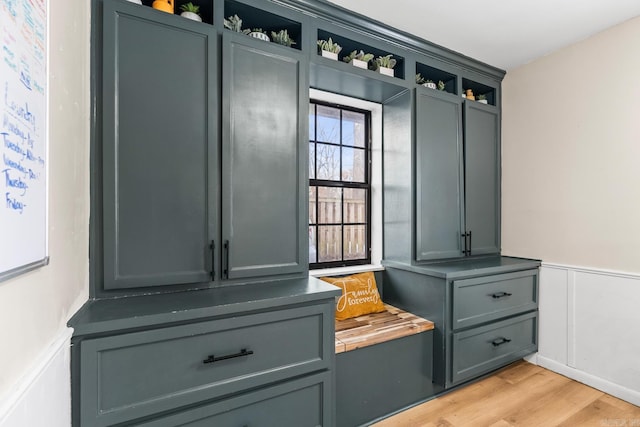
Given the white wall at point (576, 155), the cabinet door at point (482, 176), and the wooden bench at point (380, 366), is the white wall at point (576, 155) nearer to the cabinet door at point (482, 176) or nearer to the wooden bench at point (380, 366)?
the cabinet door at point (482, 176)

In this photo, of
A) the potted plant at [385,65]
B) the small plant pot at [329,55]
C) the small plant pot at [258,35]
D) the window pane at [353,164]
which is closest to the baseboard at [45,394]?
the small plant pot at [258,35]

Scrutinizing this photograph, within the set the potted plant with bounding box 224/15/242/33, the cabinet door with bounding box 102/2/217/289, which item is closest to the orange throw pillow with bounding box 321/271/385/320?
the cabinet door with bounding box 102/2/217/289

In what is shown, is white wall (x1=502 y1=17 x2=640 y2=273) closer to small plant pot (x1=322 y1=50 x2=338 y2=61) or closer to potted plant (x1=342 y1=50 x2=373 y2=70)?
potted plant (x1=342 y1=50 x2=373 y2=70)

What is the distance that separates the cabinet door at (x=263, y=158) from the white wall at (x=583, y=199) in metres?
2.18

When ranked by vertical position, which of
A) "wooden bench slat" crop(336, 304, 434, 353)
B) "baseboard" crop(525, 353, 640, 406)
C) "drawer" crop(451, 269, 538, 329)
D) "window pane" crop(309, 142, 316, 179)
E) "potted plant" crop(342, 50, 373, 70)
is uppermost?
"potted plant" crop(342, 50, 373, 70)

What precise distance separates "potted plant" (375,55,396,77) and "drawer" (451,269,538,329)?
63.7 inches

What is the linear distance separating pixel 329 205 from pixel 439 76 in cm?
151

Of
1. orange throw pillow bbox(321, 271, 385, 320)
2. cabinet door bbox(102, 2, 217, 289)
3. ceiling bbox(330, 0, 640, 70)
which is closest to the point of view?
cabinet door bbox(102, 2, 217, 289)

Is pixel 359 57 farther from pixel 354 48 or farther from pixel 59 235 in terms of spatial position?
pixel 59 235

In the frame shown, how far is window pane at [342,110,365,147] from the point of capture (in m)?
2.65

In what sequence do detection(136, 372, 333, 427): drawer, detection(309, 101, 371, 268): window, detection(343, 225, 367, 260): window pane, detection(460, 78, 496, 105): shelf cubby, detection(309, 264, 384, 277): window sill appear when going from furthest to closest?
detection(460, 78, 496, 105): shelf cubby, detection(343, 225, 367, 260): window pane, detection(309, 101, 371, 268): window, detection(309, 264, 384, 277): window sill, detection(136, 372, 333, 427): drawer

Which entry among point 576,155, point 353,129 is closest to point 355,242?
point 353,129

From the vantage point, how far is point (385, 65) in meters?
2.31

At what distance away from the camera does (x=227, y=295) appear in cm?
145
